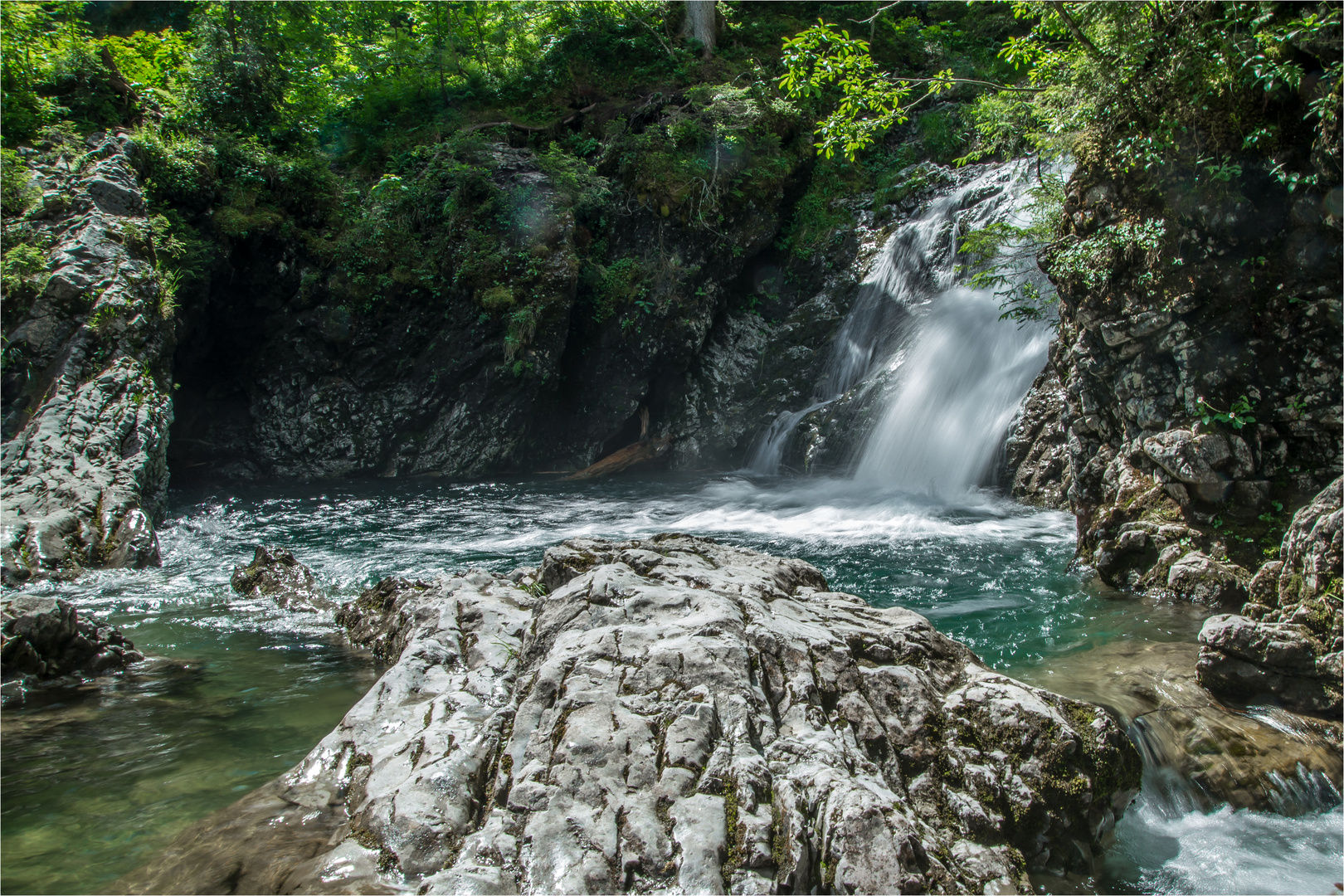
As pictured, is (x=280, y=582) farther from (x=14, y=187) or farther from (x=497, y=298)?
(x=497, y=298)

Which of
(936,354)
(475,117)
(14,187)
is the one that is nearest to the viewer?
(14,187)

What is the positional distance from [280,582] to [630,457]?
10.1 m

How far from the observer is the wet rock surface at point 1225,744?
3576 millimetres

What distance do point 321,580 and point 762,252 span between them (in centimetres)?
1315

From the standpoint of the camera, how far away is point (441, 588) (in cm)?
504

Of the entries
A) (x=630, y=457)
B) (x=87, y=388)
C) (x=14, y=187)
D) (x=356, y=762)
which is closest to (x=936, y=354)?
(x=630, y=457)

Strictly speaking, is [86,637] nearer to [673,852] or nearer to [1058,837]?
[673,852]

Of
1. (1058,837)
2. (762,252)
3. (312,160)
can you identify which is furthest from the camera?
(762,252)

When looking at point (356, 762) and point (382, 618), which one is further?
point (382, 618)

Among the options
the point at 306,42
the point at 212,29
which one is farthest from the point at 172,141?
the point at 306,42

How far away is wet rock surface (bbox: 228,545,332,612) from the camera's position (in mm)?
6738

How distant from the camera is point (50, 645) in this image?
4875 mm

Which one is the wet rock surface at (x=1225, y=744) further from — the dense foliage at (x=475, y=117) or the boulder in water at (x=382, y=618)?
the dense foliage at (x=475, y=117)

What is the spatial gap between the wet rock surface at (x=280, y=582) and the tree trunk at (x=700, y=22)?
17.6 meters
